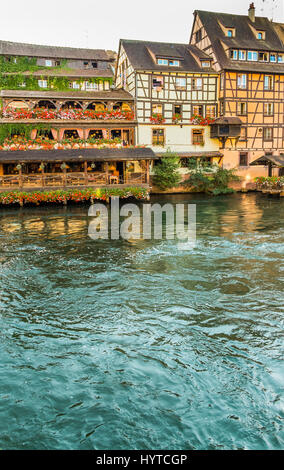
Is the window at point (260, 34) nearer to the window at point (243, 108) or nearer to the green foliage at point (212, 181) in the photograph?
the window at point (243, 108)

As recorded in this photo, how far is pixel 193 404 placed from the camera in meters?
5.70

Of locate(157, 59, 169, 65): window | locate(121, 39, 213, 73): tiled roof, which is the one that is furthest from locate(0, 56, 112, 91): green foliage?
locate(157, 59, 169, 65): window

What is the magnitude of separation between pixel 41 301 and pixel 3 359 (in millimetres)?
2808

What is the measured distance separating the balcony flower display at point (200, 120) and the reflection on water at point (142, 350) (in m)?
24.8

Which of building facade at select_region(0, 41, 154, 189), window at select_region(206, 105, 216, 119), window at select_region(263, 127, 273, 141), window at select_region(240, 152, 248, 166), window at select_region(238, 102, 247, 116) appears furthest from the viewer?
window at select_region(263, 127, 273, 141)

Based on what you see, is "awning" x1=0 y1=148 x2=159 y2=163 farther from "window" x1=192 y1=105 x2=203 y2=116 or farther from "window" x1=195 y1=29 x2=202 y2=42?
"window" x1=195 y1=29 x2=202 y2=42

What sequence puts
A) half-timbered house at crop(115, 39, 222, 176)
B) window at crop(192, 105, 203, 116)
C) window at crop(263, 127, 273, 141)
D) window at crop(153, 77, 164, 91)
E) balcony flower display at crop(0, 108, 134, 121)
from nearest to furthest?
1. balcony flower display at crop(0, 108, 134, 121)
2. half-timbered house at crop(115, 39, 222, 176)
3. window at crop(153, 77, 164, 91)
4. window at crop(192, 105, 203, 116)
5. window at crop(263, 127, 273, 141)

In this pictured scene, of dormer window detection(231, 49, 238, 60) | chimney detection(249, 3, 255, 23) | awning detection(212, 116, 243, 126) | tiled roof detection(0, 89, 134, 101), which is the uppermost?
chimney detection(249, 3, 255, 23)

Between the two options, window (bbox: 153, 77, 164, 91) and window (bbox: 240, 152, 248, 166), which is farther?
window (bbox: 240, 152, 248, 166)

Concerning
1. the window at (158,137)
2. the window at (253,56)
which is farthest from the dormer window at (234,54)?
the window at (158,137)

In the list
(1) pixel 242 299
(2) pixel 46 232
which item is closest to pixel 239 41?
(2) pixel 46 232

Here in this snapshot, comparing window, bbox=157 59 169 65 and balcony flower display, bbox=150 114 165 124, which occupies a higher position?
window, bbox=157 59 169 65

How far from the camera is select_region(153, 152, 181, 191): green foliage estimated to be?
113ft

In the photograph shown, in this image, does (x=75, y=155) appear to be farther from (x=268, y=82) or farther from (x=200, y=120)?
(x=268, y=82)
